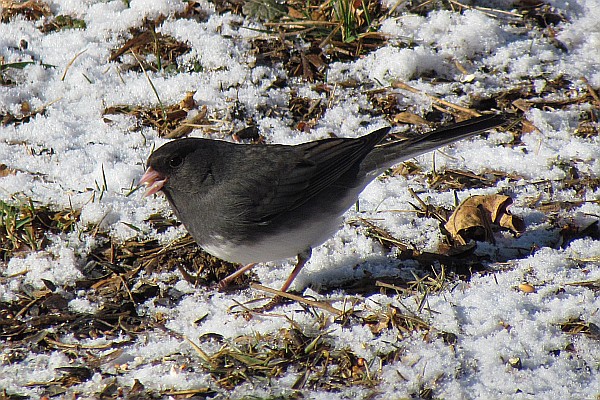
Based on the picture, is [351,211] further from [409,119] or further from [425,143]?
[409,119]

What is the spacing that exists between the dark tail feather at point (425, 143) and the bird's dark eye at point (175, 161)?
0.98 m

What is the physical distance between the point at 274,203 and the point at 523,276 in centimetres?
127

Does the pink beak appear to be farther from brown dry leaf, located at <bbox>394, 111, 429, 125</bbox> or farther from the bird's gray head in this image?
brown dry leaf, located at <bbox>394, 111, 429, 125</bbox>

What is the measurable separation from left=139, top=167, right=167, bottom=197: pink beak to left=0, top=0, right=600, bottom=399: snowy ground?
0.43 m

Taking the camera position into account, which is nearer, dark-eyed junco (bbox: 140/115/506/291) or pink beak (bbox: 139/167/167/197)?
dark-eyed junco (bbox: 140/115/506/291)

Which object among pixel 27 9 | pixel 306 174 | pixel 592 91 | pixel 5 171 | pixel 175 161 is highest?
pixel 27 9

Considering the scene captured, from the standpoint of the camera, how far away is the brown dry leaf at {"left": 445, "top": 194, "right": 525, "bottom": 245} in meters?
3.95

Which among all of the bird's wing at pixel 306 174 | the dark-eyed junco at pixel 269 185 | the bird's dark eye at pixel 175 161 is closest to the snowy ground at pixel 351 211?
the dark-eyed junco at pixel 269 185

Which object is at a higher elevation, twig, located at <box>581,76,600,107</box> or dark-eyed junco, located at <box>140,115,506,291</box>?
dark-eyed junco, located at <box>140,115,506,291</box>

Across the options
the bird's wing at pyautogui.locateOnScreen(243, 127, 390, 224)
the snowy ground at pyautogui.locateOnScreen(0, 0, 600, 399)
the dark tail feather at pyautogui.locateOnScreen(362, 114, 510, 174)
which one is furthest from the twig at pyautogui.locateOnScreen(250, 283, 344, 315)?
the dark tail feather at pyautogui.locateOnScreen(362, 114, 510, 174)

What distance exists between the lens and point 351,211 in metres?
4.22

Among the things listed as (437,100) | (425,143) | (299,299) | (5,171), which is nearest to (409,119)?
(437,100)

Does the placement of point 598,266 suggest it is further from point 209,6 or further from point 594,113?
point 209,6

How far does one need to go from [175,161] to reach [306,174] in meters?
0.67
